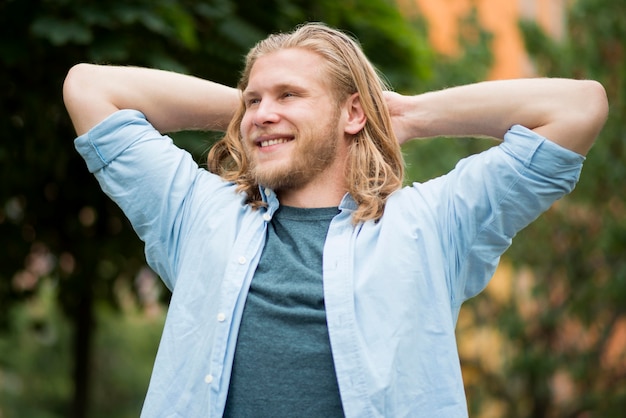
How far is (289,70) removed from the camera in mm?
2814

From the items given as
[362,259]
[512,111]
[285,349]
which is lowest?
[285,349]

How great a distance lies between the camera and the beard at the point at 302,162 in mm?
2736

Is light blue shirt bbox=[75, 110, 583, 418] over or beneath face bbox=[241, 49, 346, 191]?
beneath

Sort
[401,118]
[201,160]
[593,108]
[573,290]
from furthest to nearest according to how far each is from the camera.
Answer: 1. [573,290]
2. [201,160]
3. [401,118]
4. [593,108]

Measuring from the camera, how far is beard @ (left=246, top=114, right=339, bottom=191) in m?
2.74

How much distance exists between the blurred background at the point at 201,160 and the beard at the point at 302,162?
93 centimetres

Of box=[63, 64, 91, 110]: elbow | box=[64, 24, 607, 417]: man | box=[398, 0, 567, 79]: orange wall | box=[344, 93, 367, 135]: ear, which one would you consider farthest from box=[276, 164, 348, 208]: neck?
box=[398, 0, 567, 79]: orange wall

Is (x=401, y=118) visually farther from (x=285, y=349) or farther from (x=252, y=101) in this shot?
(x=285, y=349)

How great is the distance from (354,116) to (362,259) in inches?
18.9

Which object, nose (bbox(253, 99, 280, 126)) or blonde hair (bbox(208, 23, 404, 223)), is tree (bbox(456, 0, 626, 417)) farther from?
nose (bbox(253, 99, 280, 126))

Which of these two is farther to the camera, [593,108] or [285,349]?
[593,108]

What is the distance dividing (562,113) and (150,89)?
45.8 inches

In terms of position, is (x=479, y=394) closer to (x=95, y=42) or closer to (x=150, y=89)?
(x=95, y=42)

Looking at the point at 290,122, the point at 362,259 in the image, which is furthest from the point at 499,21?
the point at 362,259
